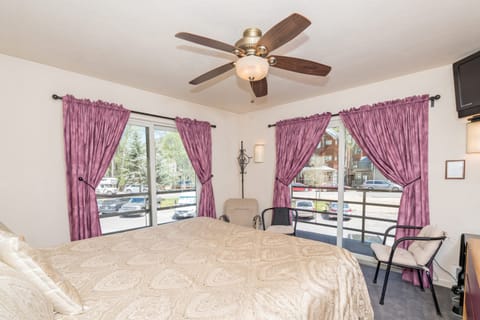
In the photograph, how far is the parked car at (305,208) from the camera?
3.97m

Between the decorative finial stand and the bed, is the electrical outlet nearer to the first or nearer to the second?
the bed

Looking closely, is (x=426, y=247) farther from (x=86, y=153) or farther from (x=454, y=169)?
(x=86, y=153)

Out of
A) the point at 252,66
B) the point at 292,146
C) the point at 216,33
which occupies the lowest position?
the point at 292,146

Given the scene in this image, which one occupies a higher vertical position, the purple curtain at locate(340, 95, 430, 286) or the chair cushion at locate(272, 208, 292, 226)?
the purple curtain at locate(340, 95, 430, 286)

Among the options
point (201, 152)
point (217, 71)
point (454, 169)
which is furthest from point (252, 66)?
point (454, 169)

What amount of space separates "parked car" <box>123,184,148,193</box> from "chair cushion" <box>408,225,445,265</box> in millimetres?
3626

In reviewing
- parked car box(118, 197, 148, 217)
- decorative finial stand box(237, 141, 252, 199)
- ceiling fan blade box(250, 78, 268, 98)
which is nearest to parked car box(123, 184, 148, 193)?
parked car box(118, 197, 148, 217)

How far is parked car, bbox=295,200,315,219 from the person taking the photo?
3.97 metres

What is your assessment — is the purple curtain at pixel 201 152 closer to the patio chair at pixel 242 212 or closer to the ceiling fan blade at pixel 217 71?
the patio chair at pixel 242 212

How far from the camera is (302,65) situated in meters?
1.82

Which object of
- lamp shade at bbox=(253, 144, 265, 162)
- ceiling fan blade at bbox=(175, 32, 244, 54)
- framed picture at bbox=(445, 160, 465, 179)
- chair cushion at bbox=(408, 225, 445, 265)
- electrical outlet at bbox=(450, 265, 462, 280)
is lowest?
electrical outlet at bbox=(450, 265, 462, 280)

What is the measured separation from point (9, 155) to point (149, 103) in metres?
1.73

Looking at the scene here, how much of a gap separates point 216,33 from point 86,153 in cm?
214

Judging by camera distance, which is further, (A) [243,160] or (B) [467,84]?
(A) [243,160]
